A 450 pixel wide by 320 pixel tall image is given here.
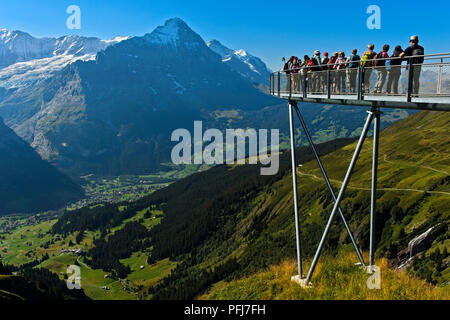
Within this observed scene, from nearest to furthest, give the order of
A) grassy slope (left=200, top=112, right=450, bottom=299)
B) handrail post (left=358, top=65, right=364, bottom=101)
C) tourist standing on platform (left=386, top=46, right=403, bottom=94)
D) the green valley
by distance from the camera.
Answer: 1. tourist standing on platform (left=386, top=46, right=403, bottom=94)
2. handrail post (left=358, top=65, right=364, bottom=101)
3. the green valley
4. grassy slope (left=200, top=112, right=450, bottom=299)

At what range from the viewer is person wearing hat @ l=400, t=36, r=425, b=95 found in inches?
483

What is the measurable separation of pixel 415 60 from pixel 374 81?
5.88 feet

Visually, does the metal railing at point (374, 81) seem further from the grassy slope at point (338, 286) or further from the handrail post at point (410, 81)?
the grassy slope at point (338, 286)

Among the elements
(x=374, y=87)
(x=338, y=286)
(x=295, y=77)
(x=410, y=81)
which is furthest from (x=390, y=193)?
(x=410, y=81)

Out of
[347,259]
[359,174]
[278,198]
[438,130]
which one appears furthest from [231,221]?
[347,259]

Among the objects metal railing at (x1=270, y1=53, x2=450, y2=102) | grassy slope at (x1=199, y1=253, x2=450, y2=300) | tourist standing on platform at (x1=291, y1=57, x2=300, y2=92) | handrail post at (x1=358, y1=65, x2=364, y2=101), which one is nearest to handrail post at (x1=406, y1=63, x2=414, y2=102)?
metal railing at (x1=270, y1=53, x2=450, y2=102)

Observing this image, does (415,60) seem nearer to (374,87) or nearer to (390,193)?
(374,87)

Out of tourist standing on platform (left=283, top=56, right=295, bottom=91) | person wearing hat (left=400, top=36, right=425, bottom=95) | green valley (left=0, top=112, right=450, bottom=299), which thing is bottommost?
green valley (left=0, top=112, right=450, bottom=299)

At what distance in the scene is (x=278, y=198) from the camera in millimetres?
167250

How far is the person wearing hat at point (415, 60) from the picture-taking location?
12.3 meters

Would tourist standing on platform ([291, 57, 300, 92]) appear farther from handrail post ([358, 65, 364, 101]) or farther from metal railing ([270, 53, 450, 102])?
handrail post ([358, 65, 364, 101])

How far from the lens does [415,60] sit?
1352 cm
